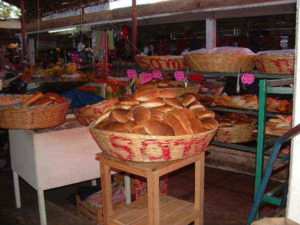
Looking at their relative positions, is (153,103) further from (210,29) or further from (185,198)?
(210,29)

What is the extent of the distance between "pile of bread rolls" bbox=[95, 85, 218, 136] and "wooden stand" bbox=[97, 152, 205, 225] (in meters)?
0.25

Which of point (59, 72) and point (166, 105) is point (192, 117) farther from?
point (59, 72)

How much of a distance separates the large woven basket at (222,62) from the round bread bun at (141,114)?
6.25ft

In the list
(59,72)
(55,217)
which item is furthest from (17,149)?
(59,72)

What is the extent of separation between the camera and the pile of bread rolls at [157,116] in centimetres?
212

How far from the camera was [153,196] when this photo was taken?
6.99 feet

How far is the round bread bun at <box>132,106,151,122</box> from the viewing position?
217 cm

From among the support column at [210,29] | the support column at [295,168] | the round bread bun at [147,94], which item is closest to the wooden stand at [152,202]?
the round bread bun at [147,94]

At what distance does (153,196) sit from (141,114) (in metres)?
0.56

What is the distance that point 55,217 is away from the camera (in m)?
3.62

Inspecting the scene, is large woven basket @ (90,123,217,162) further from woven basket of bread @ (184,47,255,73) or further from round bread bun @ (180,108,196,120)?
woven basket of bread @ (184,47,255,73)

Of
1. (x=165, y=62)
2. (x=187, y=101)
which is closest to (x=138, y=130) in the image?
(x=187, y=101)

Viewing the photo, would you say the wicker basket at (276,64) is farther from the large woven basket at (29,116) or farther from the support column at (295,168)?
the large woven basket at (29,116)

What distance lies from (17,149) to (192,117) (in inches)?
84.7
